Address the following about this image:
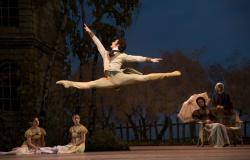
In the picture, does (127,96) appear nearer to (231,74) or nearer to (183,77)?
(183,77)

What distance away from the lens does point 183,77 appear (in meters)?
39.4

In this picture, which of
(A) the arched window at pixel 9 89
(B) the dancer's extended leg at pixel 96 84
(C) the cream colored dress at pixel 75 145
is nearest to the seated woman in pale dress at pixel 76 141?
(C) the cream colored dress at pixel 75 145

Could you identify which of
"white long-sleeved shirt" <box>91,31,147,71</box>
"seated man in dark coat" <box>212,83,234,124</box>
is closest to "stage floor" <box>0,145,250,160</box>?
"white long-sleeved shirt" <box>91,31,147,71</box>

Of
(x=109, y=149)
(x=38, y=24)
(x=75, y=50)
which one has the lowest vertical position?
(x=109, y=149)

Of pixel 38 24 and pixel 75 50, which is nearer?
pixel 75 50

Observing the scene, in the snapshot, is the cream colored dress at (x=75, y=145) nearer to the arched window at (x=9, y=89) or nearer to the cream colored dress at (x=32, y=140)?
the cream colored dress at (x=32, y=140)

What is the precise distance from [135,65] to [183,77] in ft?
10.3

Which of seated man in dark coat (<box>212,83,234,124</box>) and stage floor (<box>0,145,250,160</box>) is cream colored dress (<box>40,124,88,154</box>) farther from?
seated man in dark coat (<box>212,83,234,124</box>)

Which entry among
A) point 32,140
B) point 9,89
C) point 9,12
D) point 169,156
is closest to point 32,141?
point 32,140

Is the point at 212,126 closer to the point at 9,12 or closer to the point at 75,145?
the point at 75,145

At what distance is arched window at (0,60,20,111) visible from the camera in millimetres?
26359

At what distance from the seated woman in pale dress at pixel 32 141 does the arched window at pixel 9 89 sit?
8.51m

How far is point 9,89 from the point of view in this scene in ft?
86.8

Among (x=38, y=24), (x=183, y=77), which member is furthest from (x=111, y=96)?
(x=38, y=24)
